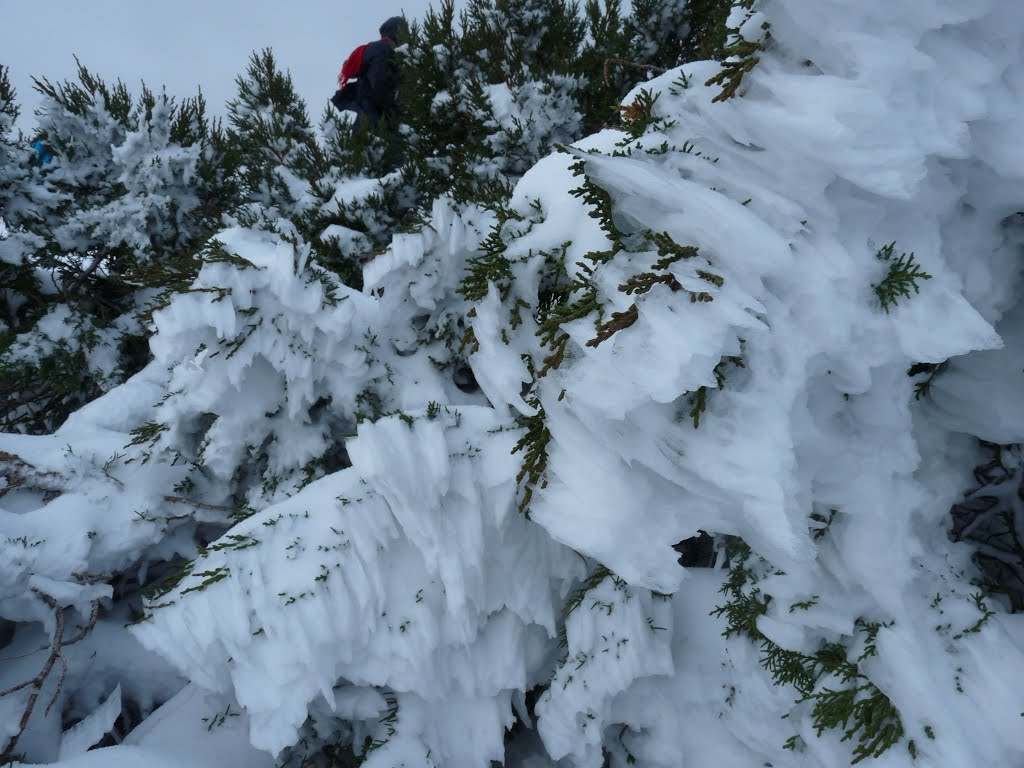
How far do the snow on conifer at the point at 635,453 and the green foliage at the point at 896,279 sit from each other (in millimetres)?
15

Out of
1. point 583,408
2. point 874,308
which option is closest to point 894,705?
point 874,308

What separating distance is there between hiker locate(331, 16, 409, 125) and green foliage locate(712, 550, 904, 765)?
28.2 feet

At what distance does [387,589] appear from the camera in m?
3.09

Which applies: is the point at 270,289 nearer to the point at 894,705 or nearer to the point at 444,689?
the point at 444,689

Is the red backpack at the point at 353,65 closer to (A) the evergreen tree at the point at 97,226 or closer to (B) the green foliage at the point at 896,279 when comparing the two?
(A) the evergreen tree at the point at 97,226

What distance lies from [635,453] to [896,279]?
1.33 meters

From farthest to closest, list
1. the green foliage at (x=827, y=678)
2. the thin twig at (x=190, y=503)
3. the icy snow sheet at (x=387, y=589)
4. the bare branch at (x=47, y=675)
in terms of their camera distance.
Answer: the thin twig at (x=190, y=503), the bare branch at (x=47, y=675), the icy snow sheet at (x=387, y=589), the green foliage at (x=827, y=678)

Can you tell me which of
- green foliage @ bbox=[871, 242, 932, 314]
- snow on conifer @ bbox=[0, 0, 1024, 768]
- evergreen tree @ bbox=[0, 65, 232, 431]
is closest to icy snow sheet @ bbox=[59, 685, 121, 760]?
snow on conifer @ bbox=[0, 0, 1024, 768]

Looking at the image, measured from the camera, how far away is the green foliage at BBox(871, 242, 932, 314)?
6.76 ft

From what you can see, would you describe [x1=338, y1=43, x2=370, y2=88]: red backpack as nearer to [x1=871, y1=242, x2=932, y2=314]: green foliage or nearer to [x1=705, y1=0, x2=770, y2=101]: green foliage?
[x1=705, y1=0, x2=770, y2=101]: green foliage

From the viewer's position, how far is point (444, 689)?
3.32 m

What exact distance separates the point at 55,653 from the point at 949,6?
18.8 feet

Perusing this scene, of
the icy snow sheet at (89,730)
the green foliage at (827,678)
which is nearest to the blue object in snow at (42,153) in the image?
the icy snow sheet at (89,730)

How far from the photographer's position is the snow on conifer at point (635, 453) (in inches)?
78.3
